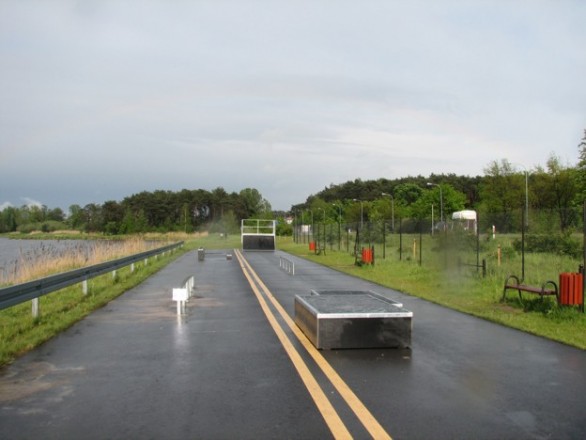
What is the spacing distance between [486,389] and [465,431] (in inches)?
61.7

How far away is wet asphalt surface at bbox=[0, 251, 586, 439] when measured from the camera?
199 inches

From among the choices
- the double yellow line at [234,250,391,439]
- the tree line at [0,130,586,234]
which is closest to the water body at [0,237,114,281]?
the double yellow line at [234,250,391,439]

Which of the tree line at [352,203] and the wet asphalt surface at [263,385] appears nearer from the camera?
the wet asphalt surface at [263,385]

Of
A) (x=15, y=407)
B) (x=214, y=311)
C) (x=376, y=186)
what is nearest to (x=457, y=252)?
(x=214, y=311)

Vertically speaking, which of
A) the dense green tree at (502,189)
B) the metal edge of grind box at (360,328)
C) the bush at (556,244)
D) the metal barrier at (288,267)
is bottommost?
the metal barrier at (288,267)

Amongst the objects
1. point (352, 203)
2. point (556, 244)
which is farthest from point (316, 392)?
point (352, 203)

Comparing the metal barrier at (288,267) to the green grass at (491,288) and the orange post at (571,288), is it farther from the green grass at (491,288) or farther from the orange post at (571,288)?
the orange post at (571,288)

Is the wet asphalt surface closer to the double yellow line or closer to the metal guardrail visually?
the double yellow line

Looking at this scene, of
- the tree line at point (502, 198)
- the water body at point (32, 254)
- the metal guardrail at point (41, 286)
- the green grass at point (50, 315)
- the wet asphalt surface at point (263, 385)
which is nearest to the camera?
the wet asphalt surface at point (263, 385)

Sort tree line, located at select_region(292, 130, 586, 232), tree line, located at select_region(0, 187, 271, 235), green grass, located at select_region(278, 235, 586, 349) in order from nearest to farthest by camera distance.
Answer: green grass, located at select_region(278, 235, 586, 349) → tree line, located at select_region(292, 130, 586, 232) → tree line, located at select_region(0, 187, 271, 235)

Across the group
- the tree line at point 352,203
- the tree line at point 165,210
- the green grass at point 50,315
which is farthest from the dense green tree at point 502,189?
the green grass at point 50,315

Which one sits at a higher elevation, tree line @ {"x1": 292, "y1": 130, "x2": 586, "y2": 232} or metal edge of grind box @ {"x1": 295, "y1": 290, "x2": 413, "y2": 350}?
tree line @ {"x1": 292, "y1": 130, "x2": 586, "y2": 232}

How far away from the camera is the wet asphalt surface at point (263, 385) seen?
5.06 meters

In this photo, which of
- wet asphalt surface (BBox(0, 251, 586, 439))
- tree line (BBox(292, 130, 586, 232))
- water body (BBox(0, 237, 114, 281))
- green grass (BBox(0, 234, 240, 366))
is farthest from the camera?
tree line (BBox(292, 130, 586, 232))
